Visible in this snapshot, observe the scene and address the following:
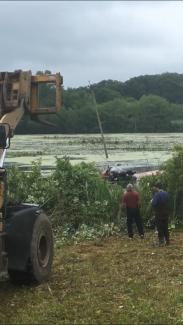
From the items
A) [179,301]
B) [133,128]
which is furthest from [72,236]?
[133,128]

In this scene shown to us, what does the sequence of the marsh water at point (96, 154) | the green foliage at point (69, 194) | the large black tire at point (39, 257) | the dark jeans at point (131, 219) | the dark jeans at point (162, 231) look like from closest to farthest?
the large black tire at point (39, 257), the dark jeans at point (162, 231), the dark jeans at point (131, 219), the green foliage at point (69, 194), the marsh water at point (96, 154)

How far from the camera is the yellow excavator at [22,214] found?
8.48 m

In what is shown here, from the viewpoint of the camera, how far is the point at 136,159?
44719 mm

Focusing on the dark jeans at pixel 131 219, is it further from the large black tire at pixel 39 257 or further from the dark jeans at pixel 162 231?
the large black tire at pixel 39 257

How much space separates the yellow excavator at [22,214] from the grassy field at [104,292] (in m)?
0.34

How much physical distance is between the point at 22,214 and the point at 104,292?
1.59m

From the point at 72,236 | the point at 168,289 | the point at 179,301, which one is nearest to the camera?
the point at 179,301

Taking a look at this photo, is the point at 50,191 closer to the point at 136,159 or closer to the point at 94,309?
the point at 94,309

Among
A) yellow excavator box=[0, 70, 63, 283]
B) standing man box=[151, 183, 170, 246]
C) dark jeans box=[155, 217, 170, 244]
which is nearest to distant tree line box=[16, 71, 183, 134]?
standing man box=[151, 183, 170, 246]

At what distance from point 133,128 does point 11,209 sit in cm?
9297

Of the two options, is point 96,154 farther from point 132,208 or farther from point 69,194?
point 132,208

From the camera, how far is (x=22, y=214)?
889 centimetres

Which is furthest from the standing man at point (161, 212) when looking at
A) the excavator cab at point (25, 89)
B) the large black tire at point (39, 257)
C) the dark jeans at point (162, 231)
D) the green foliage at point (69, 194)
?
the excavator cab at point (25, 89)

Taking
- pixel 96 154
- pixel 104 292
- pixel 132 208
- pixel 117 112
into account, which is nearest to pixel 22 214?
pixel 104 292
